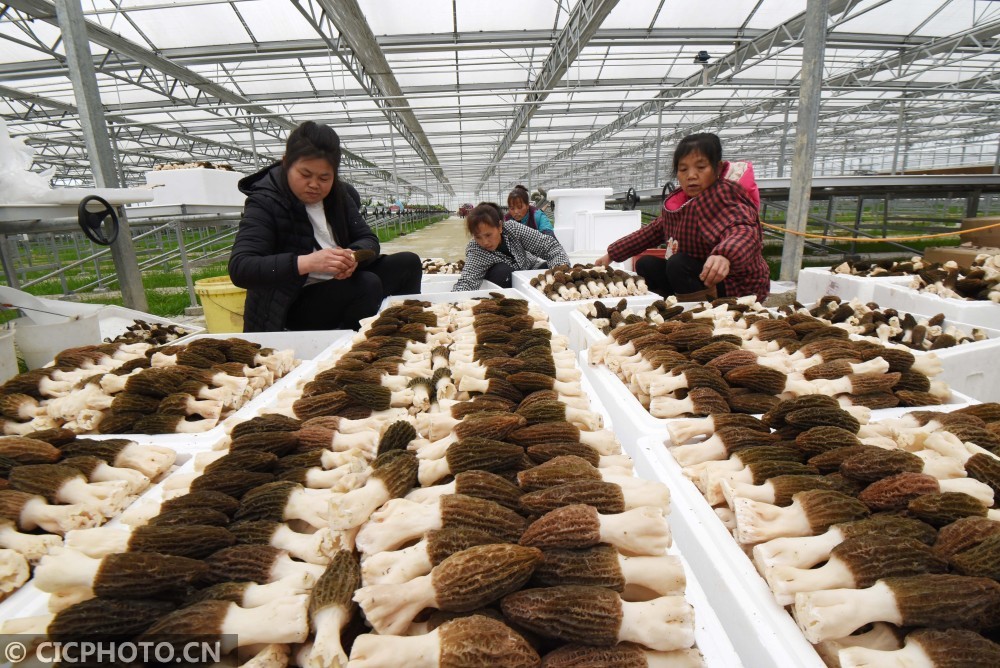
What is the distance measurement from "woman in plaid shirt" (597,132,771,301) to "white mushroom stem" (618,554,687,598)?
2099 millimetres

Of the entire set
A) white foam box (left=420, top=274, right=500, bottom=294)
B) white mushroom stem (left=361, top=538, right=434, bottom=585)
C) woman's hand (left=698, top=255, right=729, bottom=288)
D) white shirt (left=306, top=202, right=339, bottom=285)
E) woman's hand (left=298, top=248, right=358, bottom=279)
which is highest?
white shirt (left=306, top=202, right=339, bottom=285)

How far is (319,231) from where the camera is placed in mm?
2682

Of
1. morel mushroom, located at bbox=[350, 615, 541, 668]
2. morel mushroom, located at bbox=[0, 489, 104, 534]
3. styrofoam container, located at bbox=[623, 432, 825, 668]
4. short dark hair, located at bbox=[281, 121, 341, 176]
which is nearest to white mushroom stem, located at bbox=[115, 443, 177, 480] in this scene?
morel mushroom, located at bbox=[0, 489, 104, 534]

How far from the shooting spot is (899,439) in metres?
1.12

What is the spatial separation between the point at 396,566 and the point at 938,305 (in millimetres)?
2919

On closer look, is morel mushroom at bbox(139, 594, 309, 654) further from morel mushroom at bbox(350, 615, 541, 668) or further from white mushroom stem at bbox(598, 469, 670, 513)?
white mushroom stem at bbox(598, 469, 670, 513)

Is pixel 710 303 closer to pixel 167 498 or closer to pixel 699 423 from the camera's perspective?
pixel 699 423

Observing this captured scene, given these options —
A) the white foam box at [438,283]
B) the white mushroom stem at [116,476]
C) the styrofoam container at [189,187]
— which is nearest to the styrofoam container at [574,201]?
the white foam box at [438,283]

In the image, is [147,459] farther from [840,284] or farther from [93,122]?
[93,122]

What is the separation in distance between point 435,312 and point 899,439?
180 centimetres

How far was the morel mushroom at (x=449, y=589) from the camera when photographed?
0.68 meters

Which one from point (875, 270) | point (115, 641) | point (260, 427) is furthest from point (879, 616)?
point (875, 270)

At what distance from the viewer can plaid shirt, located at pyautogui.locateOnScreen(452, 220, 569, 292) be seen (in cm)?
372

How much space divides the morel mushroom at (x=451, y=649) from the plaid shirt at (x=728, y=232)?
2546mm
